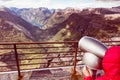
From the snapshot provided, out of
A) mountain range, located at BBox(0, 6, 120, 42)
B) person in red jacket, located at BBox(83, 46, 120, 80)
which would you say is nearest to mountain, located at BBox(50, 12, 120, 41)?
mountain range, located at BBox(0, 6, 120, 42)

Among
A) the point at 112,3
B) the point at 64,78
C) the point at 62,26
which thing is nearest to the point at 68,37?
the point at 62,26

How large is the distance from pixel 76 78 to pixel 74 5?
2362 cm

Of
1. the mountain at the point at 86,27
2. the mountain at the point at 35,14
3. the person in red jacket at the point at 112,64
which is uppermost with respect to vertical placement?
the person in red jacket at the point at 112,64

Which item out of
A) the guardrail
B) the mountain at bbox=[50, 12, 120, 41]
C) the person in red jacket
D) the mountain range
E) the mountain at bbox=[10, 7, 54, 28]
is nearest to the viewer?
the person in red jacket

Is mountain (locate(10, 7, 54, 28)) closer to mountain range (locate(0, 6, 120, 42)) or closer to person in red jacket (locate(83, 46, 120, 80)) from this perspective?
mountain range (locate(0, 6, 120, 42))

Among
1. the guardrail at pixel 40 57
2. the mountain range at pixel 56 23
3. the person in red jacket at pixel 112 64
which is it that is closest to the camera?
the person in red jacket at pixel 112 64

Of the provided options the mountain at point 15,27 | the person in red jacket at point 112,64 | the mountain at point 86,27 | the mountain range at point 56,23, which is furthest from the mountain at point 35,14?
the person in red jacket at point 112,64

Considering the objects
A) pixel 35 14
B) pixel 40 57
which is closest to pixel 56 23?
pixel 35 14

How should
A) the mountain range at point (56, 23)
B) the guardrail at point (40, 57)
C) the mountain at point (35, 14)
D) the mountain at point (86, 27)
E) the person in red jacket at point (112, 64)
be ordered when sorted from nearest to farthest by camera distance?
the person in red jacket at point (112, 64) < the guardrail at point (40, 57) < the mountain at point (86, 27) < the mountain range at point (56, 23) < the mountain at point (35, 14)

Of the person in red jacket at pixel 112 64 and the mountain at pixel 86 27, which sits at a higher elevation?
the person in red jacket at pixel 112 64

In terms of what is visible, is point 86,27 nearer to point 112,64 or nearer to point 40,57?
point 40,57

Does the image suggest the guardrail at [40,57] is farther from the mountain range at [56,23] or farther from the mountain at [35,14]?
the mountain at [35,14]

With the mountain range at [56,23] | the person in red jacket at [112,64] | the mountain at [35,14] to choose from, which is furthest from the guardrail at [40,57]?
the mountain at [35,14]

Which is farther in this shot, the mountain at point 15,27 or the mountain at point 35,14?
the mountain at point 35,14
